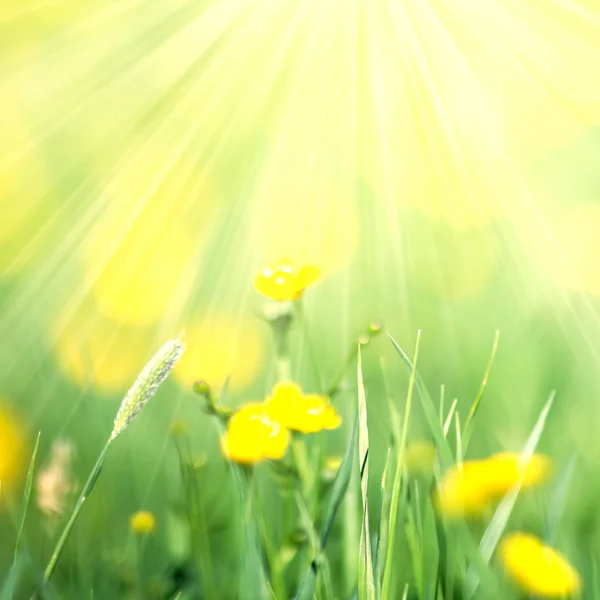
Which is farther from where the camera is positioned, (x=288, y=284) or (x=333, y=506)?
(x=288, y=284)

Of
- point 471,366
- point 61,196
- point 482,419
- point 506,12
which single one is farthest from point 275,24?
point 482,419

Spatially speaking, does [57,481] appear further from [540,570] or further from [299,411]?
[540,570]

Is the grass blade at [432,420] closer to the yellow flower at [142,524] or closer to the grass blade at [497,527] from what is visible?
the grass blade at [497,527]

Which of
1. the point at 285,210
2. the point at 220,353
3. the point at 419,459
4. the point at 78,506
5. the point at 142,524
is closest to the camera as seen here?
the point at 78,506

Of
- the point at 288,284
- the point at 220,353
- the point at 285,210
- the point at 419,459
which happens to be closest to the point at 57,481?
the point at 288,284

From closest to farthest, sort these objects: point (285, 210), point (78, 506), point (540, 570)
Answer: point (78, 506) → point (540, 570) → point (285, 210)

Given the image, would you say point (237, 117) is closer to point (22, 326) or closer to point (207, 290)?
point (207, 290)
